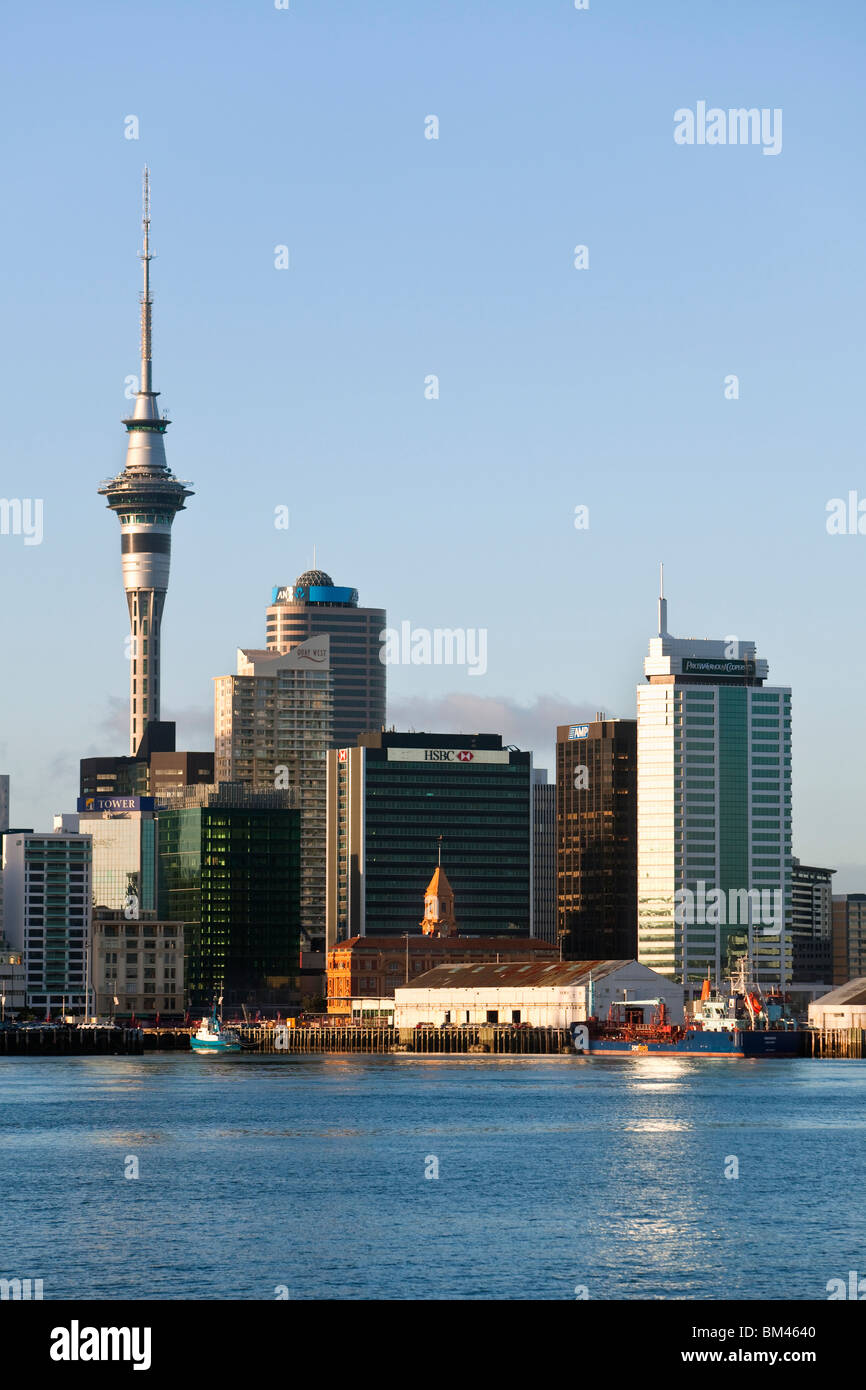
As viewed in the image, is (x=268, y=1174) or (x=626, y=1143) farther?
(x=626, y=1143)

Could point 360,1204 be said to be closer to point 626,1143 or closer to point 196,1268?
point 196,1268

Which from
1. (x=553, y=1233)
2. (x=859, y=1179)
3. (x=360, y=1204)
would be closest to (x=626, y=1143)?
(x=859, y=1179)

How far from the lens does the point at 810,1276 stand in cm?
7056

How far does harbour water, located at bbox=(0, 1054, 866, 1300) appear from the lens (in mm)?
70250

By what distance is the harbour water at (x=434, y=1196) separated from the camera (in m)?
70.2

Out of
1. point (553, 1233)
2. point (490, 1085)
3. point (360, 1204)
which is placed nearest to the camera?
point (553, 1233)

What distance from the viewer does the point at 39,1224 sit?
8225cm

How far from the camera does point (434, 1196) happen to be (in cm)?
9131

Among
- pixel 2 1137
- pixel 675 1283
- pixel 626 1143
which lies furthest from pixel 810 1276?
pixel 2 1137

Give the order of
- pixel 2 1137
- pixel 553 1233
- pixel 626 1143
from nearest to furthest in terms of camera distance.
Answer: pixel 553 1233
pixel 626 1143
pixel 2 1137
